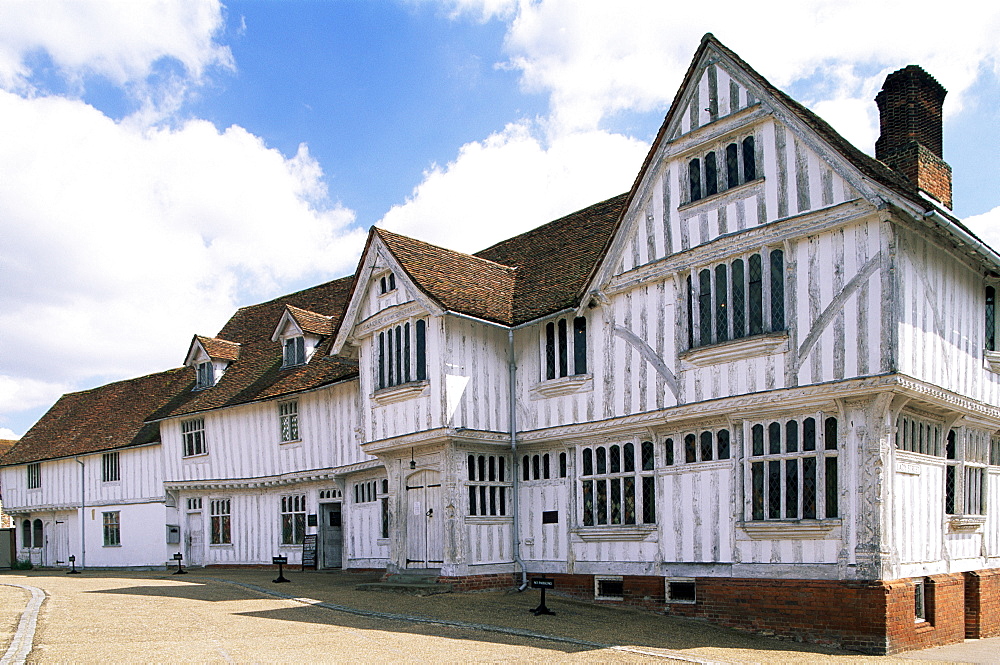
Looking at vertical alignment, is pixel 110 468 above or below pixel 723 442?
below

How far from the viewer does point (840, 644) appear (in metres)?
12.7

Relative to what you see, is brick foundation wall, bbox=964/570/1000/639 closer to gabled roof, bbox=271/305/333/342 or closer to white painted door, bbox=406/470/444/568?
white painted door, bbox=406/470/444/568

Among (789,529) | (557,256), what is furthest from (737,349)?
(557,256)

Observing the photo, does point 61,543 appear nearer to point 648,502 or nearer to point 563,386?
point 563,386

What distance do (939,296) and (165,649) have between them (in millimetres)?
12894

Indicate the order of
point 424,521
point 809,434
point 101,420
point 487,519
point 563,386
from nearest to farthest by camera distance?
1. point 809,434
2. point 563,386
3. point 487,519
4. point 424,521
5. point 101,420

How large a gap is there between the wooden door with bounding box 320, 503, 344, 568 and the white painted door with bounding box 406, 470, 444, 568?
671 centimetres

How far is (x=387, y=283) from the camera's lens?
781 inches

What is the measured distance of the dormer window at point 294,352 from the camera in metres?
26.8

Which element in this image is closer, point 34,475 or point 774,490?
point 774,490

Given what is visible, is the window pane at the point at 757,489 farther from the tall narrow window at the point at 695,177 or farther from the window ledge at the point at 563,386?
the tall narrow window at the point at 695,177

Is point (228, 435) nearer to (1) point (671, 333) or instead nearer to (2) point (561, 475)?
(2) point (561, 475)

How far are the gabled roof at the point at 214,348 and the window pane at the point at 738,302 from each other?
21141 millimetres

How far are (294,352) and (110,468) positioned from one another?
41.9 ft
